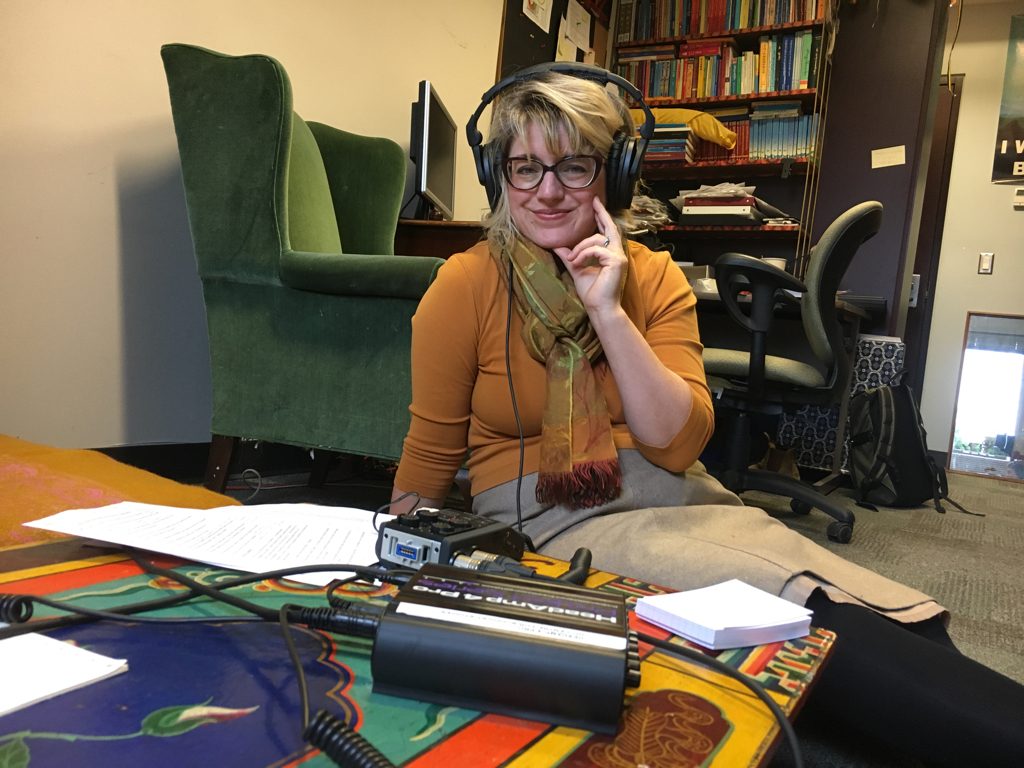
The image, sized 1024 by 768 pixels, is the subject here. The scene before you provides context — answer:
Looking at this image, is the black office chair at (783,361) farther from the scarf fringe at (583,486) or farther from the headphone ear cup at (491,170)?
the scarf fringe at (583,486)

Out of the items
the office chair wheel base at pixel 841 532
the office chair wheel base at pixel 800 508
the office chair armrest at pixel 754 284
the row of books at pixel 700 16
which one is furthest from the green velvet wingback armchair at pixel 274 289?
the row of books at pixel 700 16

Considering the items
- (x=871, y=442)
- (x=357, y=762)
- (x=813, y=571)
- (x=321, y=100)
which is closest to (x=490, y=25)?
(x=321, y=100)

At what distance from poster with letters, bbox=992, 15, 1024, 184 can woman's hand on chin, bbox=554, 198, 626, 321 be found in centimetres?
406

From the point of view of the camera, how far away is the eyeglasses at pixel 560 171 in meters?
0.90

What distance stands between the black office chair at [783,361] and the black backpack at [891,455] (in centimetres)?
66

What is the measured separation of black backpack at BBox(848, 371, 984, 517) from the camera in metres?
2.69

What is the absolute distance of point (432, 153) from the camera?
230cm

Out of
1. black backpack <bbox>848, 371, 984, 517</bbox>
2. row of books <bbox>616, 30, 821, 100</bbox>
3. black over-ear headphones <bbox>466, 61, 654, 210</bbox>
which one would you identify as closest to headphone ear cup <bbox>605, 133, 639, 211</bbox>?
black over-ear headphones <bbox>466, 61, 654, 210</bbox>

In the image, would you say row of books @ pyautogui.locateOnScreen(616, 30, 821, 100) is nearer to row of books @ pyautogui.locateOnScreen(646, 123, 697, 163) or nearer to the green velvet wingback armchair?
row of books @ pyautogui.locateOnScreen(646, 123, 697, 163)

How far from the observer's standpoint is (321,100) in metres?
2.32

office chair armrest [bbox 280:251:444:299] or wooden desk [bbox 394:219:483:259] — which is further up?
wooden desk [bbox 394:219:483:259]

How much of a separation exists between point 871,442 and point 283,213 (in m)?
2.31

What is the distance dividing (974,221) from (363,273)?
3.91 metres

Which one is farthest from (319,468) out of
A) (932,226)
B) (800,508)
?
(932,226)
